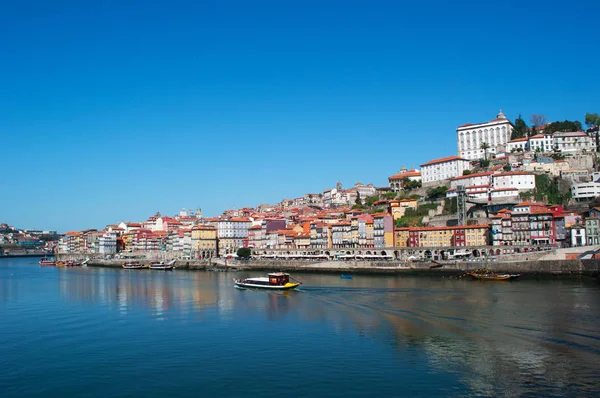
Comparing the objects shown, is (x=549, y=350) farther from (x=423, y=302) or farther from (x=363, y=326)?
(x=423, y=302)

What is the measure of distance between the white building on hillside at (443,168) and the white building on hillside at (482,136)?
621cm

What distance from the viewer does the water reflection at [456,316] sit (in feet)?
43.1

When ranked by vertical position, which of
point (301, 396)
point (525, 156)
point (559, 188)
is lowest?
point (301, 396)

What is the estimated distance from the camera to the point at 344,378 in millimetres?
13016

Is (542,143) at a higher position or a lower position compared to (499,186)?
higher

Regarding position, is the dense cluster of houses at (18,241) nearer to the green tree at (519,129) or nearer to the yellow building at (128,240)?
the yellow building at (128,240)

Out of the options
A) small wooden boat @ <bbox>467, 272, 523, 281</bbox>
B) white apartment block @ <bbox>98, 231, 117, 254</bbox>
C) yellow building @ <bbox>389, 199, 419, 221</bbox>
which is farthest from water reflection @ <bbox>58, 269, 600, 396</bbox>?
white apartment block @ <bbox>98, 231, 117, 254</bbox>

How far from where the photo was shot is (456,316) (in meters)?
20.1

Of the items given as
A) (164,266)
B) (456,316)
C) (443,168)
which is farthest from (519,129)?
(456,316)

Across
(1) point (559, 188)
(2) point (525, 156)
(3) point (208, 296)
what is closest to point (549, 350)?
(3) point (208, 296)

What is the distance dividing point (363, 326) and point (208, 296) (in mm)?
12923

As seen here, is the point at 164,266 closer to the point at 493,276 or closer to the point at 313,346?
the point at 493,276

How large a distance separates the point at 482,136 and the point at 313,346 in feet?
194

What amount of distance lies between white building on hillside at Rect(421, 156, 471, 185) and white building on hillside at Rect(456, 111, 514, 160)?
621 centimetres
